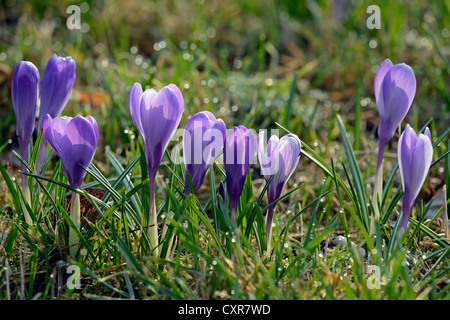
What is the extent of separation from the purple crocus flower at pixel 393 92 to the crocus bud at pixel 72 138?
770 mm

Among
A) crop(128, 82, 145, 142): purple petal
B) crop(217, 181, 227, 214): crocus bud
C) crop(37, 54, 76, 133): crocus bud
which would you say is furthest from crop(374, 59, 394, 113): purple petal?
crop(37, 54, 76, 133): crocus bud

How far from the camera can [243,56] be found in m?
3.78

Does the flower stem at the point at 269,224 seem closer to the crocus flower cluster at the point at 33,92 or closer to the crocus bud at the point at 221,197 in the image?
the crocus bud at the point at 221,197

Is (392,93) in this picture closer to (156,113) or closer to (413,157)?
(413,157)

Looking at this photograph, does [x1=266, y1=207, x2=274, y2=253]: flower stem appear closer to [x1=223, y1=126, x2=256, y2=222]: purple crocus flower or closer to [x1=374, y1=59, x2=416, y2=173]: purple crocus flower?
[x1=223, y1=126, x2=256, y2=222]: purple crocus flower

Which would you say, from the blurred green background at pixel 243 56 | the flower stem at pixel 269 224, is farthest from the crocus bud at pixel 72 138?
the blurred green background at pixel 243 56

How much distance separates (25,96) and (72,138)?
0.27m

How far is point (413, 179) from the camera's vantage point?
4.84 feet

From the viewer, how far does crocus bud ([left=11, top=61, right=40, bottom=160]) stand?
1.61m

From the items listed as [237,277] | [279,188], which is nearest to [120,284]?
[237,277]

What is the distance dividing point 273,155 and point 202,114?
8.5 inches

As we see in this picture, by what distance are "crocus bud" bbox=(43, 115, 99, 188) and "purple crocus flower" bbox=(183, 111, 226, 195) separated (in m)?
0.24

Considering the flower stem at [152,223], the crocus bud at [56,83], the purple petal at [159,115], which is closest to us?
the purple petal at [159,115]

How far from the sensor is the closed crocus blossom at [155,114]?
1.42m
